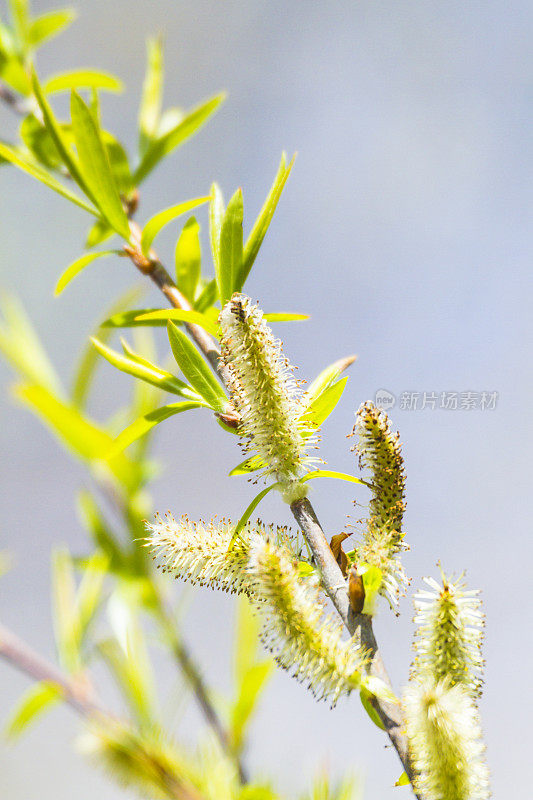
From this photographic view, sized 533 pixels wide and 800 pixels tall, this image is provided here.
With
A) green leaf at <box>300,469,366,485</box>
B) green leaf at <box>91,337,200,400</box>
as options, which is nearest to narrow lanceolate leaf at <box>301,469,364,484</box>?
green leaf at <box>300,469,366,485</box>

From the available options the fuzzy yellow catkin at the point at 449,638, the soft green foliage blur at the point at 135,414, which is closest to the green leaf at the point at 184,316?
the soft green foliage blur at the point at 135,414

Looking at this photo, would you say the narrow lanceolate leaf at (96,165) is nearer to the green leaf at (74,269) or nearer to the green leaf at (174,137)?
the green leaf at (74,269)

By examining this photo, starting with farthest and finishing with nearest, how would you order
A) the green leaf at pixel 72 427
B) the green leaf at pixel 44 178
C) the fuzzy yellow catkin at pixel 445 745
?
1. the green leaf at pixel 44 178
2. the fuzzy yellow catkin at pixel 445 745
3. the green leaf at pixel 72 427

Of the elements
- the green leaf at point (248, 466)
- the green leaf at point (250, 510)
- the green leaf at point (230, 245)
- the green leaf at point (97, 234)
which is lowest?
the green leaf at point (250, 510)

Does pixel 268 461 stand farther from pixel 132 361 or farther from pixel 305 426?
pixel 132 361

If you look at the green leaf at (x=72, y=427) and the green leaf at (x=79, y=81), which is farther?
the green leaf at (x=79, y=81)

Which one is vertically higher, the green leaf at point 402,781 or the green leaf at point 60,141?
the green leaf at point 60,141

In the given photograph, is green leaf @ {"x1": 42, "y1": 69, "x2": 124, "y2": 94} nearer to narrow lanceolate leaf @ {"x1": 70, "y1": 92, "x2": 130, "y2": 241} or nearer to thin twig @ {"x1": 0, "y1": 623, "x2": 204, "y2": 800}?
narrow lanceolate leaf @ {"x1": 70, "y1": 92, "x2": 130, "y2": 241}
